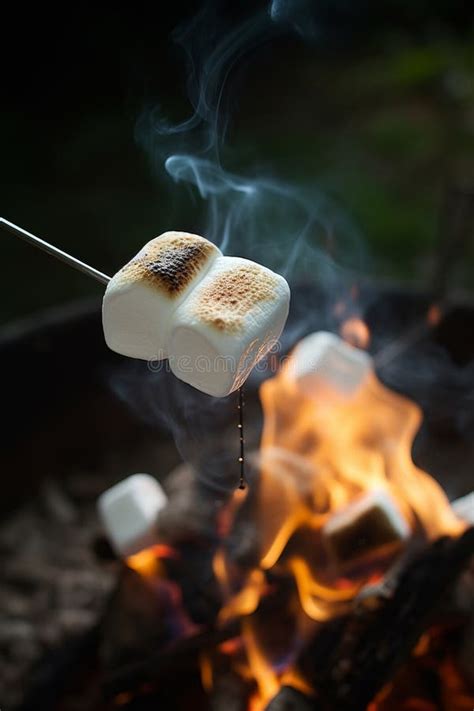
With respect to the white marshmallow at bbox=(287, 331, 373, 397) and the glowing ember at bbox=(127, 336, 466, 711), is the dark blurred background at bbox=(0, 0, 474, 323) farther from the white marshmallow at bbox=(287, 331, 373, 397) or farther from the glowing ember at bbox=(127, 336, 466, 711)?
the glowing ember at bbox=(127, 336, 466, 711)

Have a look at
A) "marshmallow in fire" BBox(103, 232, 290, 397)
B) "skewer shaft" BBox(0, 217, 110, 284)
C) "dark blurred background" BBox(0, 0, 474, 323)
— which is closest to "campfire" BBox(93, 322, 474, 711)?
"marshmallow in fire" BBox(103, 232, 290, 397)

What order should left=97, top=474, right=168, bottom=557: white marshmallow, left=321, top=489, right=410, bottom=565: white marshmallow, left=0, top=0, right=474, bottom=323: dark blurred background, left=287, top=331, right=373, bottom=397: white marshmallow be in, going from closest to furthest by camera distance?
left=321, top=489, right=410, bottom=565: white marshmallow
left=97, top=474, right=168, bottom=557: white marshmallow
left=287, top=331, right=373, bottom=397: white marshmallow
left=0, top=0, right=474, bottom=323: dark blurred background

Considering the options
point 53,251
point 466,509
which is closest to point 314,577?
point 466,509

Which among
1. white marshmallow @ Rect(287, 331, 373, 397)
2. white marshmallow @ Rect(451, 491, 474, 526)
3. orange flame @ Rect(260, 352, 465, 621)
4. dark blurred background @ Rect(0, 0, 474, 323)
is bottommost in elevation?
dark blurred background @ Rect(0, 0, 474, 323)

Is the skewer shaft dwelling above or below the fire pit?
above

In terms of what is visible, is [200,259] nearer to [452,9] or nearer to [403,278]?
[403,278]

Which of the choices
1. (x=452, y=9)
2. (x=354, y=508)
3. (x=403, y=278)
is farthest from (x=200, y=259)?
(x=452, y=9)

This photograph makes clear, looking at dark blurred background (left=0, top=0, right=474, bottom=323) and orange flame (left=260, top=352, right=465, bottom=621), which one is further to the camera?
dark blurred background (left=0, top=0, right=474, bottom=323)

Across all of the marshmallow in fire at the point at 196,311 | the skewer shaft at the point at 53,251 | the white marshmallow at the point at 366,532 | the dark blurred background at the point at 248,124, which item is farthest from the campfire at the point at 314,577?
the dark blurred background at the point at 248,124

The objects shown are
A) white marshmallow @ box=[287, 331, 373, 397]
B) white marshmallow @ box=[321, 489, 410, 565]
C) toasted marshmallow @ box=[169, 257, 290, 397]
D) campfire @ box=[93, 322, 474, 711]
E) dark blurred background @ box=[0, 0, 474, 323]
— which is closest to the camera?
toasted marshmallow @ box=[169, 257, 290, 397]
